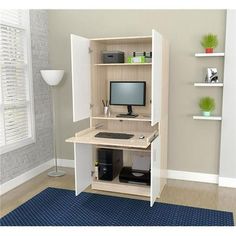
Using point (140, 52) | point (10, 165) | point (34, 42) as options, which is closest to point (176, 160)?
point (140, 52)

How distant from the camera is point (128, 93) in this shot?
11.3 ft

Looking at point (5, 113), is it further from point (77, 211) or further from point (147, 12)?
point (147, 12)

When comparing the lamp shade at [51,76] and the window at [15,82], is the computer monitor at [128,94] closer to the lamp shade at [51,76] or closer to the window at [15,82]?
the lamp shade at [51,76]

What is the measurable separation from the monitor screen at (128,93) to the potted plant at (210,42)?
2.78 feet

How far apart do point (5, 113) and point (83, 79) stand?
3.45 feet

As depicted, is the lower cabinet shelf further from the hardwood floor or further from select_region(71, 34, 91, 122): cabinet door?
select_region(71, 34, 91, 122): cabinet door

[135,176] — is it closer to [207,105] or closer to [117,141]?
[117,141]

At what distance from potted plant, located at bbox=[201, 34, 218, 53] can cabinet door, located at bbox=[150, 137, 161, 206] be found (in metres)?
1.24

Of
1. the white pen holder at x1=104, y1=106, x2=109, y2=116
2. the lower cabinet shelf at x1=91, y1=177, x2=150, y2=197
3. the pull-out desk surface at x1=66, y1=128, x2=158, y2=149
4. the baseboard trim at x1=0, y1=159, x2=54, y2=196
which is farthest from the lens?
the white pen holder at x1=104, y1=106, x2=109, y2=116

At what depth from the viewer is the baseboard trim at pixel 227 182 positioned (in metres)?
3.46

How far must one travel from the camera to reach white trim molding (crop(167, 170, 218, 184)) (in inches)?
142

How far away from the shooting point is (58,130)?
4.31m

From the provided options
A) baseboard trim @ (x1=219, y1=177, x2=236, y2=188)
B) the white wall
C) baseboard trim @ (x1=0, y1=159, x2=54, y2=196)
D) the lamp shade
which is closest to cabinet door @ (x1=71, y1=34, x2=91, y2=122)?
the lamp shade

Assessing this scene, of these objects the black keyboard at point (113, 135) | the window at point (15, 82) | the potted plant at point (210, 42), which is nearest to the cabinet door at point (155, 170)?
the black keyboard at point (113, 135)
